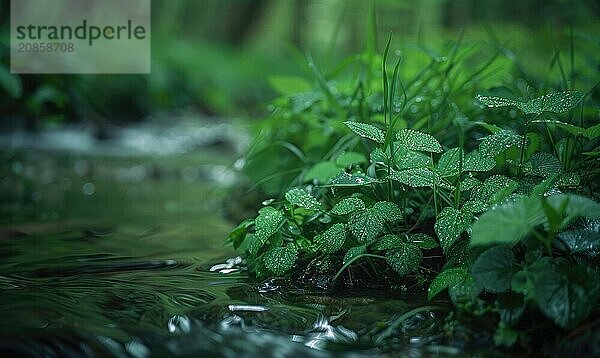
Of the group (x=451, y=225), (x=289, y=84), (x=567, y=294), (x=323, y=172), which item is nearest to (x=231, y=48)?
(x=289, y=84)

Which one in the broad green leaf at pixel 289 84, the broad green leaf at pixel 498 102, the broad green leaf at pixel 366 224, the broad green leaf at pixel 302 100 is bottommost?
the broad green leaf at pixel 366 224

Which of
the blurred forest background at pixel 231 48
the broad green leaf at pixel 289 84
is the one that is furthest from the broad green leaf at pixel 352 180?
the broad green leaf at pixel 289 84

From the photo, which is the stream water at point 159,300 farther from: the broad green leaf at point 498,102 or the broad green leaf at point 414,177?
the broad green leaf at point 498,102

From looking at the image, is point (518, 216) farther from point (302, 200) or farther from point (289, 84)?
point (289, 84)

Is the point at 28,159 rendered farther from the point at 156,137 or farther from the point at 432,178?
the point at 432,178

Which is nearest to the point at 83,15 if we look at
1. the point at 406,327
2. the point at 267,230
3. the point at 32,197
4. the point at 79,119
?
the point at 79,119

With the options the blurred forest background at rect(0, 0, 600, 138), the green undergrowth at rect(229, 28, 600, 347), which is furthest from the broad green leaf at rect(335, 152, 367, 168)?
the blurred forest background at rect(0, 0, 600, 138)

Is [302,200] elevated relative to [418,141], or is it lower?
lower
